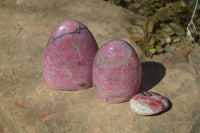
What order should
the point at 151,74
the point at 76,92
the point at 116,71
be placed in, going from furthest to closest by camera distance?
the point at 151,74 → the point at 76,92 → the point at 116,71

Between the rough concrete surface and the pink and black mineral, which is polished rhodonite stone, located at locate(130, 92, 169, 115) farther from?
the pink and black mineral

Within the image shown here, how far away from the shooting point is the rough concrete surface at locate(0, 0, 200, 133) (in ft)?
6.47

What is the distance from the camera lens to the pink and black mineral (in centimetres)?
204

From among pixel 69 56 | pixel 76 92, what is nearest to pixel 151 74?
pixel 76 92

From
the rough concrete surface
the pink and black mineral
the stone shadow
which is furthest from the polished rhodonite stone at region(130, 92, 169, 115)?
the pink and black mineral

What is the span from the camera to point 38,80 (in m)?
2.35

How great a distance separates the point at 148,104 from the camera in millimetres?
2010

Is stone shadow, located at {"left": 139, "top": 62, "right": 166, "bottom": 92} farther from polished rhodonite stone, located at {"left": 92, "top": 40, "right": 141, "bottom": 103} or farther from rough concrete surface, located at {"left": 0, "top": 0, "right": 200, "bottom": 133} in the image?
polished rhodonite stone, located at {"left": 92, "top": 40, "right": 141, "bottom": 103}

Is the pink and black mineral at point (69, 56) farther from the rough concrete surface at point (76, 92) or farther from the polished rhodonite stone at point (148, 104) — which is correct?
the polished rhodonite stone at point (148, 104)

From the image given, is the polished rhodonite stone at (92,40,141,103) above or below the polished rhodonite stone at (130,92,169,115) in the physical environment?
above

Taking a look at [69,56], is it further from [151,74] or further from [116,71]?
[151,74]

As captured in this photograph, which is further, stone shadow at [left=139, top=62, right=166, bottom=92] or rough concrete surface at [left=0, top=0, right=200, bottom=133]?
stone shadow at [left=139, top=62, right=166, bottom=92]

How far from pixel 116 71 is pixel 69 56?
38 cm

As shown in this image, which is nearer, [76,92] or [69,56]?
[69,56]
